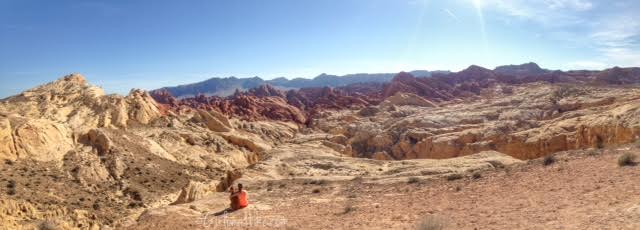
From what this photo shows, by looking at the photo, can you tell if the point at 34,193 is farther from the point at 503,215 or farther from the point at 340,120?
the point at 340,120

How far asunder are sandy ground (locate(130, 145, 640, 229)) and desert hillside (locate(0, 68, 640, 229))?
54 mm

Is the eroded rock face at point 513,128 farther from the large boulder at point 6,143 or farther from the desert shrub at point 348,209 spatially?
the large boulder at point 6,143

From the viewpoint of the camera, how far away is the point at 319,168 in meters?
32.3

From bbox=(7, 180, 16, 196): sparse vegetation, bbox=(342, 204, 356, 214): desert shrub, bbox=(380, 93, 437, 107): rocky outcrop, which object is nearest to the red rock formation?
bbox=(380, 93, 437, 107): rocky outcrop

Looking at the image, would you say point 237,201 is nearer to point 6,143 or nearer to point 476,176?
point 476,176

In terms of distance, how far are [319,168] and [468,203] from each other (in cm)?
2097

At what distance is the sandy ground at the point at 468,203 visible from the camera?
364 inches

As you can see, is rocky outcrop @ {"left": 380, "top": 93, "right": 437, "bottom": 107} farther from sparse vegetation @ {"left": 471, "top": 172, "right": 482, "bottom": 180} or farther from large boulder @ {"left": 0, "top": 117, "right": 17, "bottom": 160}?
sparse vegetation @ {"left": 471, "top": 172, "right": 482, "bottom": 180}

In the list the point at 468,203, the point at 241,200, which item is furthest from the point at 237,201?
the point at 468,203

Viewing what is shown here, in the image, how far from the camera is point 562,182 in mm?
12203

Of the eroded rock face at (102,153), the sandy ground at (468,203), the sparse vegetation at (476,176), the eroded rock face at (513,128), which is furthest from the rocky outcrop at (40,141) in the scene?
the eroded rock face at (513,128)

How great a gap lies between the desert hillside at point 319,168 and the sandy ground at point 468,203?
54mm

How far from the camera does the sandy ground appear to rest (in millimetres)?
9258

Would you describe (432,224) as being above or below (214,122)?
above
